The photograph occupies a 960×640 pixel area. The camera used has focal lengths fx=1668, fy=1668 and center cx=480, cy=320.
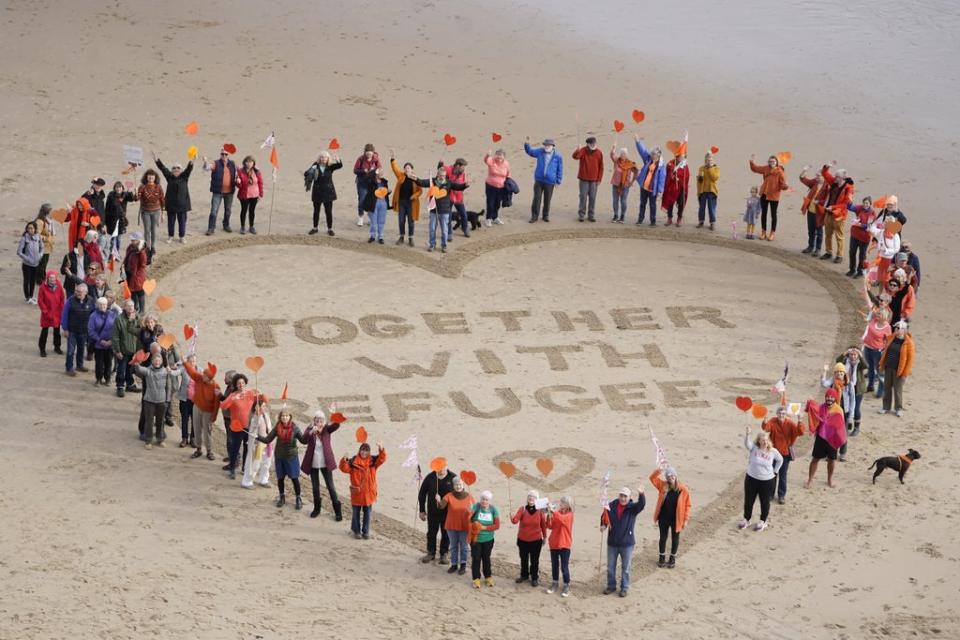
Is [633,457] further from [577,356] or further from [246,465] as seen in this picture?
[246,465]

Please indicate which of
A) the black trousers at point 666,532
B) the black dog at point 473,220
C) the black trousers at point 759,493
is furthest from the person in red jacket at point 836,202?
the black trousers at point 666,532

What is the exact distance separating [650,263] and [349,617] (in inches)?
508

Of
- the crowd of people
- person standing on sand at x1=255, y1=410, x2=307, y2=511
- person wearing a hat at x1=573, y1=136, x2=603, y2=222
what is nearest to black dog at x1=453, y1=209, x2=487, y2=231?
the crowd of people

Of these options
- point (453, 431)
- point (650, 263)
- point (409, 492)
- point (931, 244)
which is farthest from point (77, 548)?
point (931, 244)

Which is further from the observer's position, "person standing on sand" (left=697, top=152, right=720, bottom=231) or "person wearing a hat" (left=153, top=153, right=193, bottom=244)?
"person standing on sand" (left=697, top=152, right=720, bottom=231)

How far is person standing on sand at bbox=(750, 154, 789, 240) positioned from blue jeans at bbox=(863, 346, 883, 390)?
597cm

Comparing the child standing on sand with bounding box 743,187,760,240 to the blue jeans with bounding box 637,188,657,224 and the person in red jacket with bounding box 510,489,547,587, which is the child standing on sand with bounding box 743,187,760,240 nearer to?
the blue jeans with bounding box 637,188,657,224

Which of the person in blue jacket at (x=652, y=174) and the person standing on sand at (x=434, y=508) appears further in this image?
the person in blue jacket at (x=652, y=174)

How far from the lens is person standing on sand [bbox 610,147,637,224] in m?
32.3

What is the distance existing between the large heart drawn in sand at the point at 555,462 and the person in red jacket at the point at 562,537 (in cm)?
238

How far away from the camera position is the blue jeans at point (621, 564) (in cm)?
2042

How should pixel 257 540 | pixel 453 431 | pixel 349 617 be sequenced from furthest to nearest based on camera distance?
pixel 453 431, pixel 257 540, pixel 349 617

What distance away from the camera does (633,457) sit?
23734mm

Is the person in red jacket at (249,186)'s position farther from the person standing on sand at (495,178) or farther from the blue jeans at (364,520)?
the blue jeans at (364,520)
